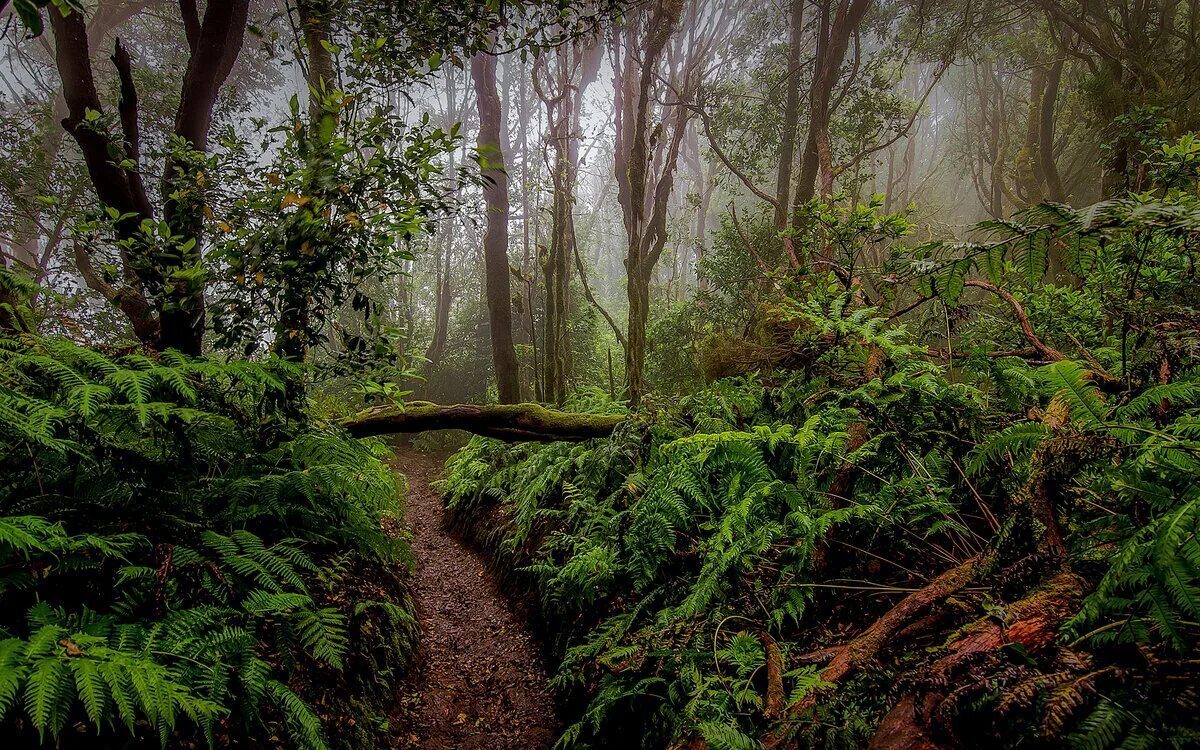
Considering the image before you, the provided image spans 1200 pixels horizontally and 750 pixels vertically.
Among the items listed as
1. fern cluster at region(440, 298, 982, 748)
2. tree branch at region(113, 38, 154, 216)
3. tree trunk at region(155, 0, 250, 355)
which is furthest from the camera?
tree branch at region(113, 38, 154, 216)

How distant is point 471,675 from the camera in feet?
11.9

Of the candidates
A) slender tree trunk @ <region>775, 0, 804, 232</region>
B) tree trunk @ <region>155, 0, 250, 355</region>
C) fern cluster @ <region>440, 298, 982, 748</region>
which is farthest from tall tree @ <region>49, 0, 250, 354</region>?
slender tree trunk @ <region>775, 0, 804, 232</region>

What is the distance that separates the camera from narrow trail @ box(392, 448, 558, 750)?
9.95 feet

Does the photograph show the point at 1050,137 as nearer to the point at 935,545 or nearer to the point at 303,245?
Answer: the point at 935,545

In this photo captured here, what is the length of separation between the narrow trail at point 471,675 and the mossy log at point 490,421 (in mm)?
1193

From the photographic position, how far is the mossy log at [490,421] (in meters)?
4.23

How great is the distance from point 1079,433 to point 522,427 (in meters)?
3.84

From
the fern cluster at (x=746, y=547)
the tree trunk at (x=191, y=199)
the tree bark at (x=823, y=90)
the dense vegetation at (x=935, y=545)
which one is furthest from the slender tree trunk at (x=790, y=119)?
the tree trunk at (x=191, y=199)

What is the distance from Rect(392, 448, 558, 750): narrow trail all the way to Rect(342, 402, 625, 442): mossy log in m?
1.19

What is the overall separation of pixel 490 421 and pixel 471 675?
207 centimetres

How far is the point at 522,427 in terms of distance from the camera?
15.1 ft

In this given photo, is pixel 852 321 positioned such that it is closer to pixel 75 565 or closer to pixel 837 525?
pixel 837 525

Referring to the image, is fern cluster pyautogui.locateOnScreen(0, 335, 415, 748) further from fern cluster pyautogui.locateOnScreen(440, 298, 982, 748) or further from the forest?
fern cluster pyautogui.locateOnScreen(440, 298, 982, 748)

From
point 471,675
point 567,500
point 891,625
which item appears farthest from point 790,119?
point 471,675
